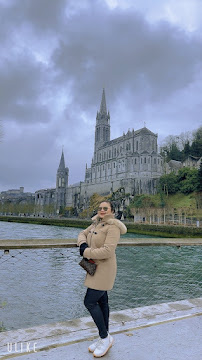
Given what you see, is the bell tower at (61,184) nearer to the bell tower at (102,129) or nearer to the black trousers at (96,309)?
the bell tower at (102,129)

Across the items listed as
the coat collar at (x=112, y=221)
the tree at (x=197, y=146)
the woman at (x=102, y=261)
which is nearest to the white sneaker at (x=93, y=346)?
the woman at (x=102, y=261)

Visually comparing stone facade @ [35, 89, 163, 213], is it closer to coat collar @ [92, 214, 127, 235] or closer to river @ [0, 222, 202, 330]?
river @ [0, 222, 202, 330]

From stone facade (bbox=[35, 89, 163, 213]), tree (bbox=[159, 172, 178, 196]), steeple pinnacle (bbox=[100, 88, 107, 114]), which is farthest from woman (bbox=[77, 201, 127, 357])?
steeple pinnacle (bbox=[100, 88, 107, 114])

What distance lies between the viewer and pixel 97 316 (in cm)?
243

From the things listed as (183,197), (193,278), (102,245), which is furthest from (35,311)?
(183,197)

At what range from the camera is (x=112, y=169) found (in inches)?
2744

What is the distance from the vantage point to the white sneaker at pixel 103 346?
2193 mm

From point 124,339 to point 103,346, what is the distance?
0.32m

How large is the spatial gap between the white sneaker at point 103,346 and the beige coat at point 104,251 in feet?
1.38

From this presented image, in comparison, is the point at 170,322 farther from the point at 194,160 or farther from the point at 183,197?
the point at 194,160

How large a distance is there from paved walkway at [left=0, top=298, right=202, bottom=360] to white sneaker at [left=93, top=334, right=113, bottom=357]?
0.04 metres

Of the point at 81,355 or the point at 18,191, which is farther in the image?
the point at 18,191

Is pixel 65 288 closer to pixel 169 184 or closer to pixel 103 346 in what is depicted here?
pixel 103 346

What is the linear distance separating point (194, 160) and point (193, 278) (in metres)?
49.9
